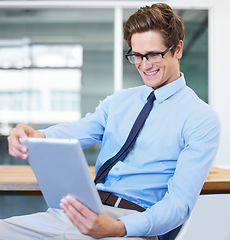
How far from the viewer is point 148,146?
144 cm

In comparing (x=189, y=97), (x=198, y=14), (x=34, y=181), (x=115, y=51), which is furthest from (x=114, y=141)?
(x=198, y=14)

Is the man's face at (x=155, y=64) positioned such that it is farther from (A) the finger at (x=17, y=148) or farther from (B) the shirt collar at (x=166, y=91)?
(A) the finger at (x=17, y=148)

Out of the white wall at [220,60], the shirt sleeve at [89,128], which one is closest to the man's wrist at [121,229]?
the shirt sleeve at [89,128]

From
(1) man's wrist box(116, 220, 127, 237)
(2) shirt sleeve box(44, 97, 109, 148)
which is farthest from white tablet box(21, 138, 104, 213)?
(2) shirt sleeve box(44, 97, 109, 148)

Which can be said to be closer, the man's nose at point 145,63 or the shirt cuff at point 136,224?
the shirt cuff at point 136,224

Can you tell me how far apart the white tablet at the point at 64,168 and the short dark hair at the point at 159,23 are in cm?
66

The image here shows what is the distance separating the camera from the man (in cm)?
121

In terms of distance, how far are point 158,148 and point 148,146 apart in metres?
0.04

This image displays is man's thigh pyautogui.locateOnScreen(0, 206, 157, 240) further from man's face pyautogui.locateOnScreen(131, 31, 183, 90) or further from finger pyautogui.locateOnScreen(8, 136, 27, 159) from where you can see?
man's face pyautogui.locateOnScreen(131, 31, 183, 90)

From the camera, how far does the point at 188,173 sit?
1270 mm

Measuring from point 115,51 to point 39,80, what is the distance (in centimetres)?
118

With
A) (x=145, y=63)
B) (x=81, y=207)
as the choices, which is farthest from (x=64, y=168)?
(x=145, y=63)

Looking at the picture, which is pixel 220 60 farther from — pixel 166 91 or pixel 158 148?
pixel 158 148

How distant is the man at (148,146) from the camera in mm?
1212
